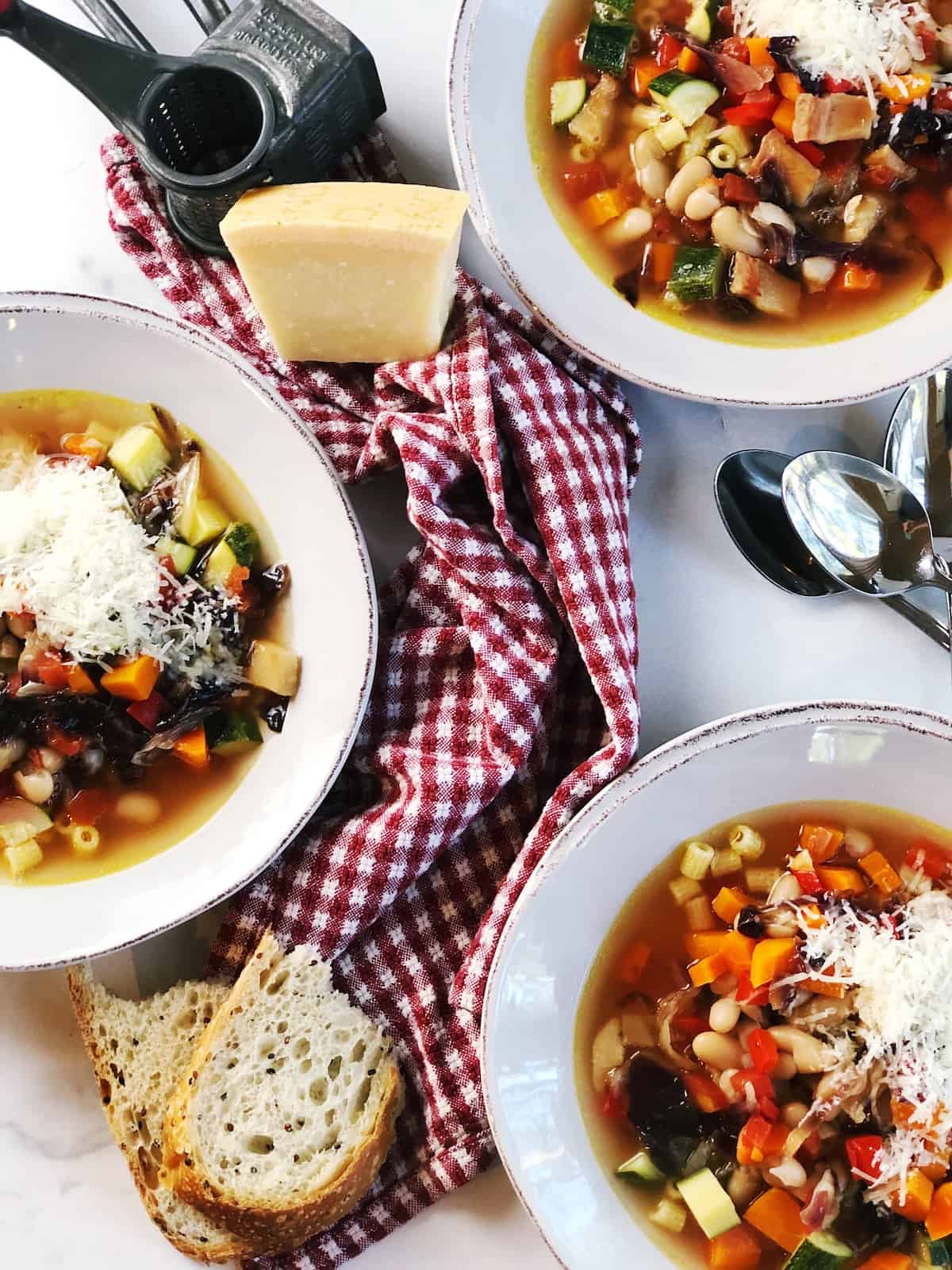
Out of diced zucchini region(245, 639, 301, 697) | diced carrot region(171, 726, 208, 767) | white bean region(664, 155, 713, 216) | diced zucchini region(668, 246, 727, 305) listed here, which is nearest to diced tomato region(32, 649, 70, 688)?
diced carrot region(171, 726, 208, 767)

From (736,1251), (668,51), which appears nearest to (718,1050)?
(736,1251)

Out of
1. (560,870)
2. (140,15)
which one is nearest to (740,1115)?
(560,870)

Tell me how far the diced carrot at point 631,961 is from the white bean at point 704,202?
1.52m

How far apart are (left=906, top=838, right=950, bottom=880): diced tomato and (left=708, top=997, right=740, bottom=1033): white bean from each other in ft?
1.51

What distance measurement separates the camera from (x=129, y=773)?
2455mm

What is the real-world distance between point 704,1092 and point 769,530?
1.17 m

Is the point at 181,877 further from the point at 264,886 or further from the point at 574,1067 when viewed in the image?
the point at 574,1067

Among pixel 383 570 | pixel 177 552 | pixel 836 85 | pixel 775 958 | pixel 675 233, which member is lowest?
pixel 775 958

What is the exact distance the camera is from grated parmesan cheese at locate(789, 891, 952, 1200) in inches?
83.4

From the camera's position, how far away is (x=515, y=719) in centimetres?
235

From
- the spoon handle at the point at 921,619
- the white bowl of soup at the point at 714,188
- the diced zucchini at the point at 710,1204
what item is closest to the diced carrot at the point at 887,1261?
the diced zucchini at the point at 710,1204

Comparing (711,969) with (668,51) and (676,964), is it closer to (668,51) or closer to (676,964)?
(676,964)

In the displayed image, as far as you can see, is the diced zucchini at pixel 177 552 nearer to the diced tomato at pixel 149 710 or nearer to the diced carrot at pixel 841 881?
the diced tomato at pixel 149 710

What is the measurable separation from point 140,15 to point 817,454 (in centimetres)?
178
